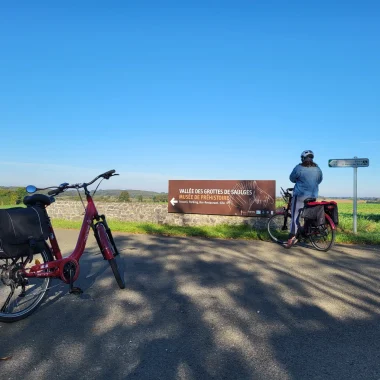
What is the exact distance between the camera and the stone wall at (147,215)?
40.2 feet

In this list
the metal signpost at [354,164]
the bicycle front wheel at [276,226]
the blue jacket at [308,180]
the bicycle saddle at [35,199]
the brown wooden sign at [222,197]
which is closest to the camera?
the bicycle saddle at [35,199]

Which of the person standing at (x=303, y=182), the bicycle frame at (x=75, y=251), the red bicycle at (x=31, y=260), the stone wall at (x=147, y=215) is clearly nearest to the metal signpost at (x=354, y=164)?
the stone wall at (x=147, y=215)

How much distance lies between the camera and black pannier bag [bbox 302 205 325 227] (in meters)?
6.74

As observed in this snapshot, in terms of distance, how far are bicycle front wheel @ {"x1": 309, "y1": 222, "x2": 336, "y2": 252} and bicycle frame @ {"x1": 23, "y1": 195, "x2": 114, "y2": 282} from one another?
4464 mm

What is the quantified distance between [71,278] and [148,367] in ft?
5.63

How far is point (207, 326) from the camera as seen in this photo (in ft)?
10.9

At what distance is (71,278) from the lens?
155 inches

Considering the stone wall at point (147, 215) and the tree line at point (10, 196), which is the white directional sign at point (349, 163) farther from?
the tree line at point (10, 196)

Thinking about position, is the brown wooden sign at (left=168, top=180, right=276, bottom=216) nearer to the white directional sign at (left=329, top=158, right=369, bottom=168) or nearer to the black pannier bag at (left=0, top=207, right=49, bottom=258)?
the white directional sign at (left=329, top=158, right=369, bottom=168)

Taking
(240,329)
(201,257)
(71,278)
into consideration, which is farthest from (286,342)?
(201,257)

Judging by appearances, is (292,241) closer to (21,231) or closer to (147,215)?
(21,231)

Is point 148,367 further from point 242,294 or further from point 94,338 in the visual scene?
point 242,294

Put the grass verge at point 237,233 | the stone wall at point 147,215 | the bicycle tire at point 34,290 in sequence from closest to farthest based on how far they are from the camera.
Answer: the bicycle tire at point 34,290, the grass verge at point 237,233, the stone wall at point 147,215

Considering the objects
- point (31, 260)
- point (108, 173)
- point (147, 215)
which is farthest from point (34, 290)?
point (147, 215)
